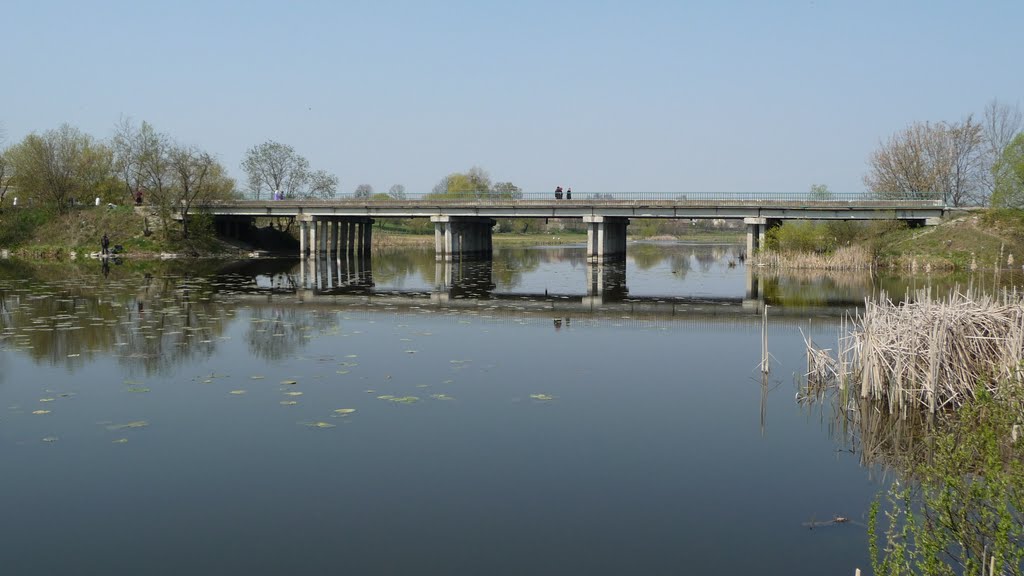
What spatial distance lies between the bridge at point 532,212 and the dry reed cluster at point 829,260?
160 inches

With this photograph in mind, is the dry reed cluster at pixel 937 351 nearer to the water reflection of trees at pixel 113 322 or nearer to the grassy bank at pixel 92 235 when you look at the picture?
the water reflection of trees at pixel 113 322

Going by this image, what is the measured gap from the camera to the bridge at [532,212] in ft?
204

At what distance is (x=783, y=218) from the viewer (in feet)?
208

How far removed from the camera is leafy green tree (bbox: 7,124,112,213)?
248 ft

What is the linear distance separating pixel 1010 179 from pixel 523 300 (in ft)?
139

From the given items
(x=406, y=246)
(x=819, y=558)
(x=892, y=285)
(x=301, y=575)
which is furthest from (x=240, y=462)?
(x=406, y=246)

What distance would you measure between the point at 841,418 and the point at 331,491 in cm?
923

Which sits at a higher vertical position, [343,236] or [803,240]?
[343,236]

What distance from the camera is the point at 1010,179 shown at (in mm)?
59094

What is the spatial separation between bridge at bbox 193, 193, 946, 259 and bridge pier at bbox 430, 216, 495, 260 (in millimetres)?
87

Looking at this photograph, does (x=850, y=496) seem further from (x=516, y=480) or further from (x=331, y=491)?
(x=331, y=491)

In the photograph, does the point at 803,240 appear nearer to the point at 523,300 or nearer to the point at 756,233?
the point at 756,233

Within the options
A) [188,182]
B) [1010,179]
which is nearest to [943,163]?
[1010,179]

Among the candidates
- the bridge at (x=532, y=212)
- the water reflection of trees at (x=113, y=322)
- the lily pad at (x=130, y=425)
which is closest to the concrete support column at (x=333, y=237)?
the bridge at (x=532, y=212)
